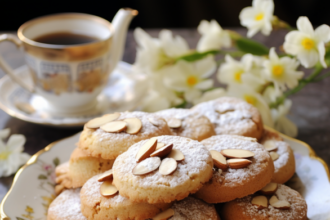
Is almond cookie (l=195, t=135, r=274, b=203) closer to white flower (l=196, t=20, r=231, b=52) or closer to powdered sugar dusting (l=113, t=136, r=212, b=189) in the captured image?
powdered sugar dusting (l=113, t=136, r=212, b=189)

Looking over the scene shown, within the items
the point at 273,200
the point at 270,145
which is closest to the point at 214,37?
the point at 270,145

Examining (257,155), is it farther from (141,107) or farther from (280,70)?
(141,107)

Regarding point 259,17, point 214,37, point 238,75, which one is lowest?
point 238,75

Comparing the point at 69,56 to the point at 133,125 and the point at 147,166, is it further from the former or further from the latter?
the point at 147,166

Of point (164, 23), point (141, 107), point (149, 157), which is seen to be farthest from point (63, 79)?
point (164, 23)

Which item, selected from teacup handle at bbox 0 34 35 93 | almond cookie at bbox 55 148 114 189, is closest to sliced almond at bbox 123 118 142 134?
almond cookie at bbox 55 148 114 189

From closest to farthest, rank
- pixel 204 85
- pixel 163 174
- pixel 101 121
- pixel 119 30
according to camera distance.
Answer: pixel 163 174 < pixel 101 121 < pixel 204 85 < pixel 119 30

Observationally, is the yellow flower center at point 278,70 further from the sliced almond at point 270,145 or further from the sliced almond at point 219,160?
the sliced almond at point 219,160
